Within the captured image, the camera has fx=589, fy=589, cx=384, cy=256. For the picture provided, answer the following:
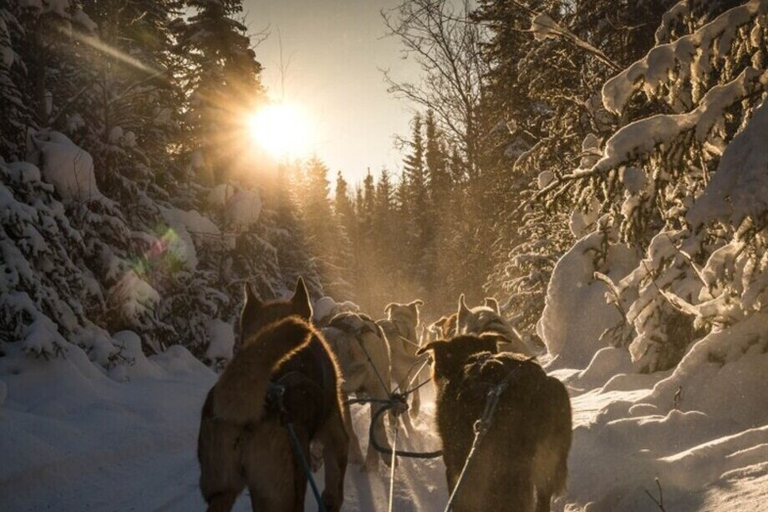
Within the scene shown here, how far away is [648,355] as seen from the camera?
25.4 feet

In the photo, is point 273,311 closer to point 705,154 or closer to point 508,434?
point 508,434

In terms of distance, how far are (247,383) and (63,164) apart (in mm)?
9309

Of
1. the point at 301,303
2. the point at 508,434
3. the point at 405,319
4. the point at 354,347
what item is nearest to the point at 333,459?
the point at 301,303

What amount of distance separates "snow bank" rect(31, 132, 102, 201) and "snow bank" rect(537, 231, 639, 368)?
9.35 metres

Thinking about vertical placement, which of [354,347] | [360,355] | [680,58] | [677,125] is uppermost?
[680,58]

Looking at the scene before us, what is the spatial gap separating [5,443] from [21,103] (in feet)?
20.4

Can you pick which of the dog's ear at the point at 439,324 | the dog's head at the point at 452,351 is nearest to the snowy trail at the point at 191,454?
the dog's head at the point at 452,351

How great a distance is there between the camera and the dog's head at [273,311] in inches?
204

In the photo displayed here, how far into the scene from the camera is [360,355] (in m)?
7.49

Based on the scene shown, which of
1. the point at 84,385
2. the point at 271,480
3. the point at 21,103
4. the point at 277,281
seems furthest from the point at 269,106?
the point at 271,480

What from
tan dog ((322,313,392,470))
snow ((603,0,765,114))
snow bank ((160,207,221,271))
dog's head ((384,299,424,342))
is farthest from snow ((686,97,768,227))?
snow bank ((160,207,221,271))

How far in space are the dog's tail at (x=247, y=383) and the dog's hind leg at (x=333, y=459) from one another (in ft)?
4.28

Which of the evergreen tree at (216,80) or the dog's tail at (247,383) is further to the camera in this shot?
the evergreen tree at (216,80)

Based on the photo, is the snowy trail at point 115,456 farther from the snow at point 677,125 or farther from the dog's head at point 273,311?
the snow at point 677,125
